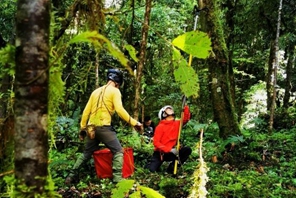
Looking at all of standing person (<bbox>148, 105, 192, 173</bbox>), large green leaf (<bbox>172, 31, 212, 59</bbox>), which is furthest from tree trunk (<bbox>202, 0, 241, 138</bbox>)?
large green leaf (<bbox>172, 31, 212, 59</bbox>)

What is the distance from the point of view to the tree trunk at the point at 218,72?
8.54 meters

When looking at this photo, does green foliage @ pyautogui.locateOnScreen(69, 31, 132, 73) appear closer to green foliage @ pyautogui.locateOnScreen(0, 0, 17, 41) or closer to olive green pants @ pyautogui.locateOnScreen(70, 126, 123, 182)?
olive green pants @ pyautogui.locateOnScreen(70, 126, 123, 182)

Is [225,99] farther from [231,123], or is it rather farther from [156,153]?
[156,153]

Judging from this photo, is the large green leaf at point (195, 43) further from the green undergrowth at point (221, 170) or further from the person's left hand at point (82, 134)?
the person's left hand at point (82, 134)

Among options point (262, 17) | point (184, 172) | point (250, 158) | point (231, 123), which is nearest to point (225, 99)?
point (231, 123)

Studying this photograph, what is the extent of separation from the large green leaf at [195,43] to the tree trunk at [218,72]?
726 centimetres

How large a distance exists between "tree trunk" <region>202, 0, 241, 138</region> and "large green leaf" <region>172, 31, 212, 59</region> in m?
7.26

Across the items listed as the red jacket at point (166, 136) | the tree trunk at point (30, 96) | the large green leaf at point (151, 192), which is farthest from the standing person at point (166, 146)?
the tree trunk at point (30, 96)

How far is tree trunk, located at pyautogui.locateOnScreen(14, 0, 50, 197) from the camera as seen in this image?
1.07 metres

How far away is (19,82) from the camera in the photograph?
42.4 inches

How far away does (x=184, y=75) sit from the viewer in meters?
1.56

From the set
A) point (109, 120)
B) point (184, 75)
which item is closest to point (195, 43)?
point (184, 75)

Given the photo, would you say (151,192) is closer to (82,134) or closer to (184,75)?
(184,75)

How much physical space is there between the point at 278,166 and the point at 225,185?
7.00ft
